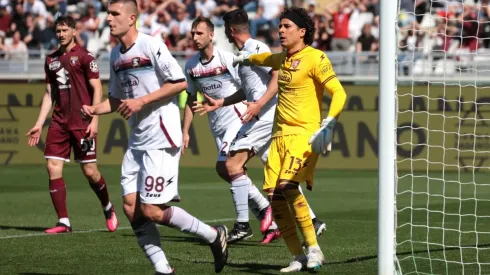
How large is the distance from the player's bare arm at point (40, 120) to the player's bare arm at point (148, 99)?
4.21 meters

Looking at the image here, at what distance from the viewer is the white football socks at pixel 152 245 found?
812cm

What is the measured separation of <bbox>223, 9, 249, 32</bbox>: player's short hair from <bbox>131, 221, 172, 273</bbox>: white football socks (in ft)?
12.3

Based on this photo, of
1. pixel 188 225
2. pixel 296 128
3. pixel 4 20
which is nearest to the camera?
pixel 188 225

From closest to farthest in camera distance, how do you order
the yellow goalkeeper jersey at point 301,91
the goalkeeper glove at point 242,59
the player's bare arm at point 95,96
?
the yellow goalkeeper jersey at point 301,91 → the goalkeeper glove at point 242,59 → the player's bare arm at point 95,96

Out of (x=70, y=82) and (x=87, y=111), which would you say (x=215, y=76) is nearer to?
(x=70, y=82)

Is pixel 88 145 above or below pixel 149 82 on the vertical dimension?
below

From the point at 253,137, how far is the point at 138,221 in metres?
3.32

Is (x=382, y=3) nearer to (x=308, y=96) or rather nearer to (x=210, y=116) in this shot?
(x=308, y=96)

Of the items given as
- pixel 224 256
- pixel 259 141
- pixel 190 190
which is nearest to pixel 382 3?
pixel 224 256

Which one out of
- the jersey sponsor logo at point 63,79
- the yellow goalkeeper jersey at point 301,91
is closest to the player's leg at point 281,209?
the yellow goalkeeper jersey at point 301,91

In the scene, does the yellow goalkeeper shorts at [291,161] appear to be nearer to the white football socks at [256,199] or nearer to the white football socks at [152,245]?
the white football socks at [152,245]

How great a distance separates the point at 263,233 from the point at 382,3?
4.04 m

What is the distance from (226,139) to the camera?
1183 centimetres

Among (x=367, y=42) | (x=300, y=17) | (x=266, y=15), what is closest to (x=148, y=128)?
(x=300, y=17)
